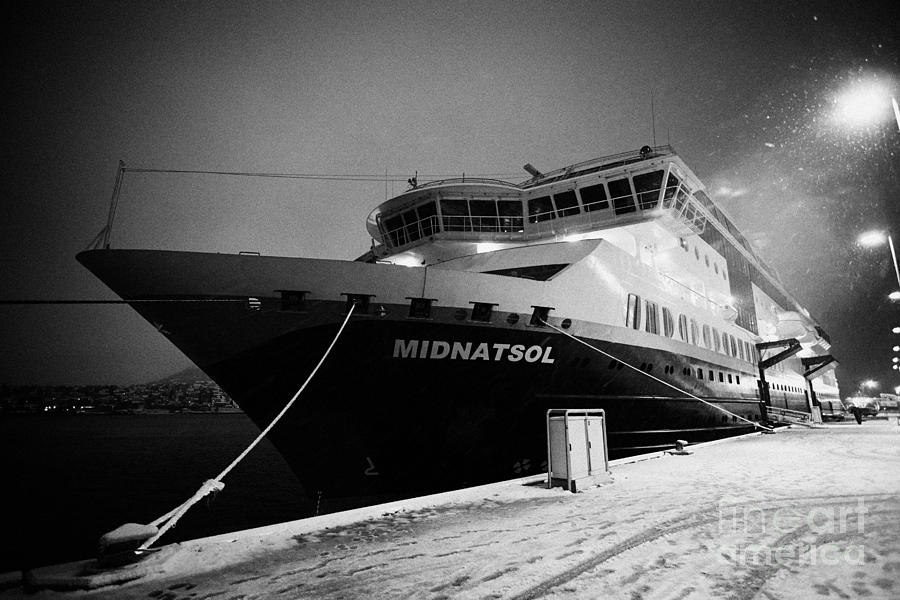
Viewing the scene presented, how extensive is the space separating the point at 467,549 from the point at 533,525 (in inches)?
41.0

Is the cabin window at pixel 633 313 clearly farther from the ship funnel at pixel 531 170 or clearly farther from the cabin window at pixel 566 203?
the ship funnel at pixel 531 170

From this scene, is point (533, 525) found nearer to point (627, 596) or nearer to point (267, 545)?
point (627, 596)

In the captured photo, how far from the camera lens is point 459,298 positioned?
328 inches

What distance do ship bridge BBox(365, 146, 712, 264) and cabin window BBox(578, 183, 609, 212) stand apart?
1.1 inches

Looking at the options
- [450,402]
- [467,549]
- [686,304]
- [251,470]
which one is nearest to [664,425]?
[686,304]

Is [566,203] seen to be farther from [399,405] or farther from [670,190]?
[399,405]

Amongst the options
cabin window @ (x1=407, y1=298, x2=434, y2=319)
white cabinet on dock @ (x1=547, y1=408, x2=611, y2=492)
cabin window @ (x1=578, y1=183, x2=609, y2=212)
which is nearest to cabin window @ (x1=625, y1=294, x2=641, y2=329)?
cabin window @ (x1=578, y1=183, x2=609, y2=212)

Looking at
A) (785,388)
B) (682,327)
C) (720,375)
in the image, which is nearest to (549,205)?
(682,327)

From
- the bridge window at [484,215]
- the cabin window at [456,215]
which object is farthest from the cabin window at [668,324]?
the cabin window at [456,215]

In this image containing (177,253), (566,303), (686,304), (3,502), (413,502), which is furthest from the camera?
(3,502)

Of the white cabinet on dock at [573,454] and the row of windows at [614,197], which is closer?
the white cabinet on dock at [573,454]

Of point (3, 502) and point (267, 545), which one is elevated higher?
point (267, 545)

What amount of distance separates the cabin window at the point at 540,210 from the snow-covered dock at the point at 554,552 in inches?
387

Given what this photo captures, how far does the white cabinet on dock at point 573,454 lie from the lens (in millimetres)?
6127
